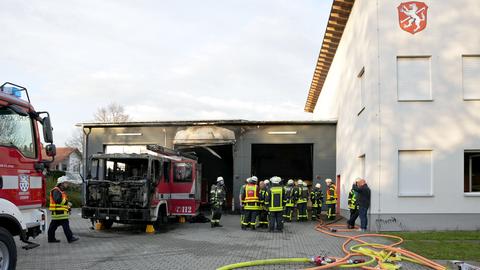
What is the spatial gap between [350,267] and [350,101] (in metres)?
11.9

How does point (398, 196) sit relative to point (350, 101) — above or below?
below

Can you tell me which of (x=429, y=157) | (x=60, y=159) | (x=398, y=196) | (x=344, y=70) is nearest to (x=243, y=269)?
(x=398, y=196)

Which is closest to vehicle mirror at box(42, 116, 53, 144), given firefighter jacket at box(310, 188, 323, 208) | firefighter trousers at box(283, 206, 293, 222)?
firefighter trousers at box(283, 206, 293, 222)

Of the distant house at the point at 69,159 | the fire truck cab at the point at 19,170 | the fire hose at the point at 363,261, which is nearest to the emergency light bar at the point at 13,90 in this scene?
the fire truck cab at the point at 19,170

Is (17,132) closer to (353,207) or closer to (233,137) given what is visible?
(353,207)

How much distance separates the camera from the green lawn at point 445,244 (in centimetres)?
1002

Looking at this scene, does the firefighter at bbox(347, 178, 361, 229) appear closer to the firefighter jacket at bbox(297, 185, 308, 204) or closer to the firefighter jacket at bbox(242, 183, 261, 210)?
the firefighter jacket at bbox(242, 183, 261, 210)

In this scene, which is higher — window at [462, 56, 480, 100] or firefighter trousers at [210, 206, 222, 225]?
window at [462, 56, 480, 100]

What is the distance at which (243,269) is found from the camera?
29.1ft

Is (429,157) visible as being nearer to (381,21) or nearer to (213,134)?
(381,21)

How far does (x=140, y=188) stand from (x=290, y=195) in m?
6.78

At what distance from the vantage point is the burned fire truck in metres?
13.6

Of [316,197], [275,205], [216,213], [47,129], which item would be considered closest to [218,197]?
[216,213]

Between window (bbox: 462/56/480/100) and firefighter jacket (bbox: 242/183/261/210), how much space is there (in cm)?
729
